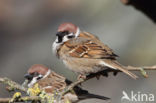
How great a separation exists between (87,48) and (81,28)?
385cm

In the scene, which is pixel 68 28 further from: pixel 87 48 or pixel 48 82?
pixel 48 82

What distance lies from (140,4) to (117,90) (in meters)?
3.33

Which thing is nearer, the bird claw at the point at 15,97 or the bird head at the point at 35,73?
the bird claw at the point at 15,97

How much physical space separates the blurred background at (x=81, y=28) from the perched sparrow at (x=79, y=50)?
115cm

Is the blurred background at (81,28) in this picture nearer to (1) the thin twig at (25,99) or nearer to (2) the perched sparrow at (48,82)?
(2) the perched sparrow at (48,82)

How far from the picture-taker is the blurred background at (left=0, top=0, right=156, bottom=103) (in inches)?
235

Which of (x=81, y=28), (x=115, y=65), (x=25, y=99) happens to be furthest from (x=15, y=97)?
(x=81, y=28)

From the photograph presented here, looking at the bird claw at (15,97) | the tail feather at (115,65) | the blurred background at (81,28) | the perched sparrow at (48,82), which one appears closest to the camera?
the bird claw at (15,97)

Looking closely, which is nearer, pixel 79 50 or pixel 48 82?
pixel 79 50

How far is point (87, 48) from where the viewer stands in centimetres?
347

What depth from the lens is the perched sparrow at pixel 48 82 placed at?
11.1 feet

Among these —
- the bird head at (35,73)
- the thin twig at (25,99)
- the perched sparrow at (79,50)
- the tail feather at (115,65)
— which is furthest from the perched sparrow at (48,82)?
the thin twig at (25,99)

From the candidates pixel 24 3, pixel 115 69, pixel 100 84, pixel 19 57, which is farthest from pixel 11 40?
pixel 115 69

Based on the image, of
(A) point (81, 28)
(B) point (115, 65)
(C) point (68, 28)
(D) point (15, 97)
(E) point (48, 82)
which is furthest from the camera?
(A) point (81, 28)
